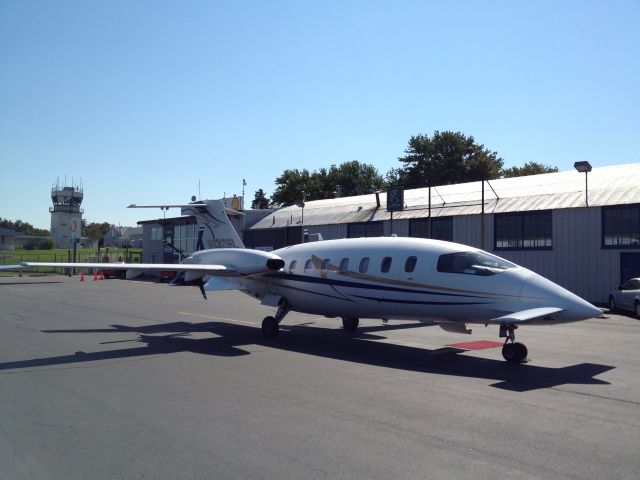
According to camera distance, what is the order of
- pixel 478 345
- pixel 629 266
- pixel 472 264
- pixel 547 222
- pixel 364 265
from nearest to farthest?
pixel 472 264
pixel 364 265
pixel 478 345
pixel 629 266
pixel 547 222

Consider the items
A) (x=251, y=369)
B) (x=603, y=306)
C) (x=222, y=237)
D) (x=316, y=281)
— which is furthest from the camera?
(x=603, y=306)

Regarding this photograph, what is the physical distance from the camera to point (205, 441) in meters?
6.71

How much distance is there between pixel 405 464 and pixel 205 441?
2397 millimetres

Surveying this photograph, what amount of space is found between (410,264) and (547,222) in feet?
62.9

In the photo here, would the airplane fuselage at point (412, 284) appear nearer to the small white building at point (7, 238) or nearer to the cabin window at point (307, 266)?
the cabin window at point (307, 266)

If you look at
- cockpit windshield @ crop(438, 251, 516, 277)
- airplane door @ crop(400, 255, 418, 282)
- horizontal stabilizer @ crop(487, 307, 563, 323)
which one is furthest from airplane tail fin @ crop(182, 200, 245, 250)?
horizontal stabilizer @ crop(487, 307, 563, 323)

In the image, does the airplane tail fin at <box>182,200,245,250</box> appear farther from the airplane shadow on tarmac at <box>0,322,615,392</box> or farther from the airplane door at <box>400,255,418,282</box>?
the airplane door at <box>400,255,418,282</box>

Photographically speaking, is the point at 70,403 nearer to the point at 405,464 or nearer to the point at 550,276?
the point at 405,464

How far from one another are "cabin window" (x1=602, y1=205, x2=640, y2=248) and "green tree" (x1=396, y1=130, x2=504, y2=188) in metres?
45.1

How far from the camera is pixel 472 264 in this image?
486 inches

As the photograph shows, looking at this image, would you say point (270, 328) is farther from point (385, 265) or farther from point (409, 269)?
point (409, 269)

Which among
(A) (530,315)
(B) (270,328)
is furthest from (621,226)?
A: (A) (530,315)

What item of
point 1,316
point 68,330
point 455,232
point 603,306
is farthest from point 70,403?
point 455,232

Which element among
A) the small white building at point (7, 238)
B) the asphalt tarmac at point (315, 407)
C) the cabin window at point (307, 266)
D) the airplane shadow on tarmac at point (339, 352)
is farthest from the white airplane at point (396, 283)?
the small white building at point (7, 238)
